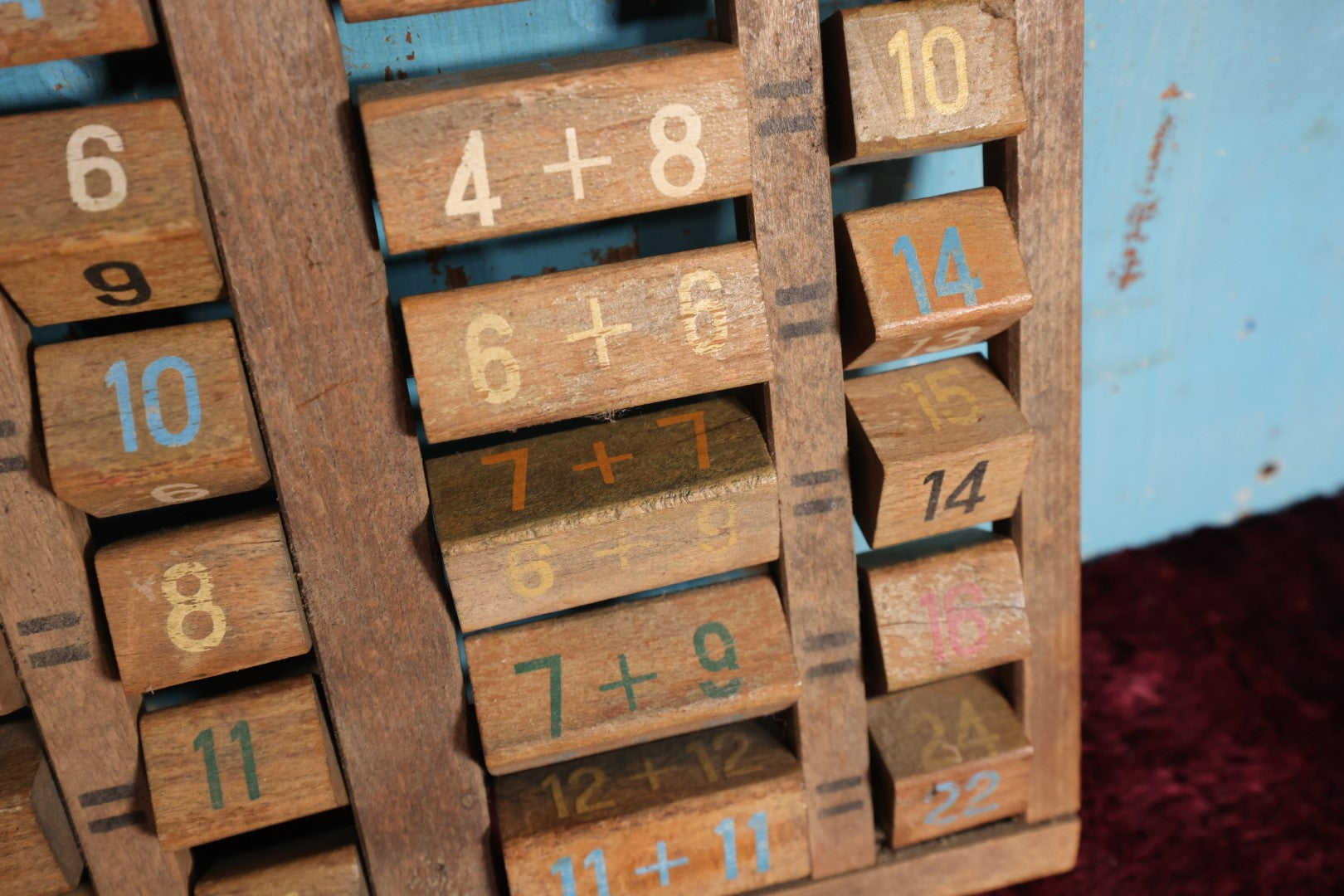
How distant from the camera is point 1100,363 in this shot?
1192 mm

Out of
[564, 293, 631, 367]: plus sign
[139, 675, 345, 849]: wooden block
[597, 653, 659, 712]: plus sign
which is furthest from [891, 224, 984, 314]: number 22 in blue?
[139, 675, 345, 849]: wooden block

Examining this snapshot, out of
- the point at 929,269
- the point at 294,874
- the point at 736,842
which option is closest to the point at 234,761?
the point at 294,874

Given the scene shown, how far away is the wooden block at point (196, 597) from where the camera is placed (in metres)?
0.79

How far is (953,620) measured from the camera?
0.93 meters

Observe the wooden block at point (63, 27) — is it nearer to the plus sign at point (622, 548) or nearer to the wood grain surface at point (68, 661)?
the wood grain surface at point (68, 661)

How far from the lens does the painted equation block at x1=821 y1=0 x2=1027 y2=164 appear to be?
762 mm

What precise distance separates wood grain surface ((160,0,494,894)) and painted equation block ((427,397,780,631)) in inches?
2.0

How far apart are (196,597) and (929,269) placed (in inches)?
24.2

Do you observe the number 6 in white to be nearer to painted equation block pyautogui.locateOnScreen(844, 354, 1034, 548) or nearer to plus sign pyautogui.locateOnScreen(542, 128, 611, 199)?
plus sign pyautogui.locateOnScreen(542, 128, 611, 199)

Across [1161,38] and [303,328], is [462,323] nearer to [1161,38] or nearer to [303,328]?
[303,328]

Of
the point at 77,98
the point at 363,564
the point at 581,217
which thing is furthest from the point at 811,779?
the point at 77,98

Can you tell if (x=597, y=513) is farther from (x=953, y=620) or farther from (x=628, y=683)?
(x=953, y=620)

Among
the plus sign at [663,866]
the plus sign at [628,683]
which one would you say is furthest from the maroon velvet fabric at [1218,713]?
the plus sign at [628,683]

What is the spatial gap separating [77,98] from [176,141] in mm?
172
